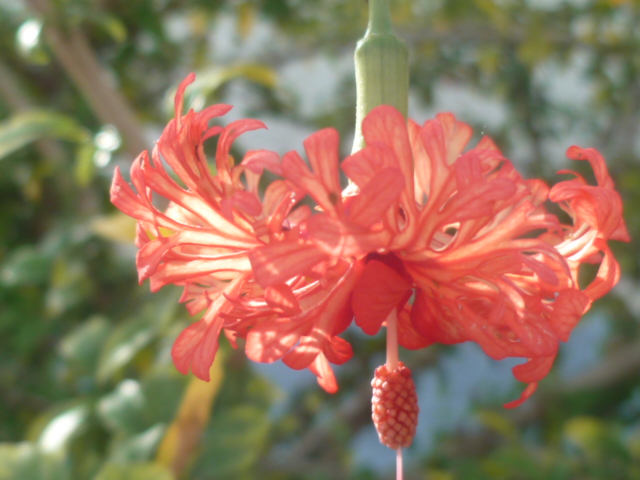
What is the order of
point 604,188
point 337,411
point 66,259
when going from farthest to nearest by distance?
point 337,411
point 66,259
point 604,188

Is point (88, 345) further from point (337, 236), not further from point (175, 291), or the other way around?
point (337, 236)

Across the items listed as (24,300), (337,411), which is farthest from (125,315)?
(337,411)

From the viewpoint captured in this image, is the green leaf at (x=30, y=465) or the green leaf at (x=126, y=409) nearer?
the green leaf at (x=30, y=465)

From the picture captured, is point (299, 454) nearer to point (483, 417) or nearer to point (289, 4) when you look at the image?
point (483, 417)

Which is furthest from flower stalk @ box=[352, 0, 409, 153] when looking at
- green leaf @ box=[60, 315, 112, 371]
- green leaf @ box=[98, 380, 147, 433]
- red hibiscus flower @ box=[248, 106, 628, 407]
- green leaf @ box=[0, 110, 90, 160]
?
green leaf @ box=[60, 315, 112, 371]

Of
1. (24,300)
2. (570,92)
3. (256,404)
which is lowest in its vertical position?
(570,92)

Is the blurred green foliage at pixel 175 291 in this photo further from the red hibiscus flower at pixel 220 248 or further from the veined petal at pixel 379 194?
the veined petal at pixel 379 194

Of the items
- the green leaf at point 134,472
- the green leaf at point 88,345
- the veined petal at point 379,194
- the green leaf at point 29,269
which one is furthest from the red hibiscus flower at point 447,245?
the green leaf at point 29,269
